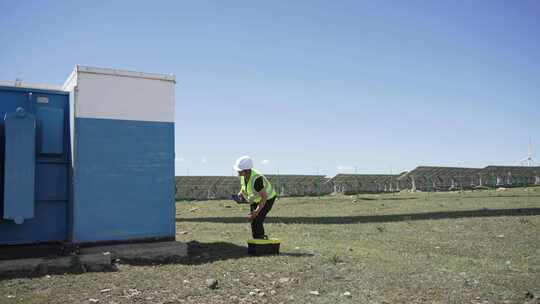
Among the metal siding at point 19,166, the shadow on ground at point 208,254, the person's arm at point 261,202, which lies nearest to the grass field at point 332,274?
the shadow on ground at point 208,254

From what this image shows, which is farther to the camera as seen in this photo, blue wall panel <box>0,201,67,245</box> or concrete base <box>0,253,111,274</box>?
blue wall panel <box>0,201,67,245</box>

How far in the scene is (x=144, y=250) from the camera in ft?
22.1

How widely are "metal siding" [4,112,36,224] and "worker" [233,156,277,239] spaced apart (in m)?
3.08

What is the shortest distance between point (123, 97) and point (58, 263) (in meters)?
2.64

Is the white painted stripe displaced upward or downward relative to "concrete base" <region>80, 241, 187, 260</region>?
upward

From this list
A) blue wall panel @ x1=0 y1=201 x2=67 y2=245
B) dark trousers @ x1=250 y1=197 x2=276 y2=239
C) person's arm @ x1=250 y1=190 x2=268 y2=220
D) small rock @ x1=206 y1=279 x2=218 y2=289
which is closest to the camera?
small rock @ x1=206 y1=279 x2=218 y2=289

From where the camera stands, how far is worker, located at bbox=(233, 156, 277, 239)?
755cm

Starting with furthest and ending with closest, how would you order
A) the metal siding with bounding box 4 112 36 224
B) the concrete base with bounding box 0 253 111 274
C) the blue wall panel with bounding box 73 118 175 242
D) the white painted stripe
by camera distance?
the white painted stripe
the blue wall panel with bounding box 73 118 175 242
the metal siding with bounding box 4 112 36 224
the concrete base with bounding box 0 253 111 274

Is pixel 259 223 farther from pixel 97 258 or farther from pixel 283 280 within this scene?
pixel 97 258

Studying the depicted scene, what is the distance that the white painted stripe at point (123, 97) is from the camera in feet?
22.3

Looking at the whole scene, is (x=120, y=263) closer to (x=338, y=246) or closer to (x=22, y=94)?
(x=22, y=94)

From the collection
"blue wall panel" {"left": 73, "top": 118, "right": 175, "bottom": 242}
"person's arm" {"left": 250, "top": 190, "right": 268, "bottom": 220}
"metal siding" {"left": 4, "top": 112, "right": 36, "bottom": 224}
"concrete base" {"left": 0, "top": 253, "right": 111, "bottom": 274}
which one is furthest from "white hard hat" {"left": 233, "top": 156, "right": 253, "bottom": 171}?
"metal siding" {"left": 4, "top": 112, "right": 36, "bottom": 224}

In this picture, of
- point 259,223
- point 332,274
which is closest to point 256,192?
point 259,223

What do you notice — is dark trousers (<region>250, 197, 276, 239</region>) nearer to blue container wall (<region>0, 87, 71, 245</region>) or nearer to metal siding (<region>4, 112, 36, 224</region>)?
blue container wall (<region>0, 87, 71, 245</region>)
